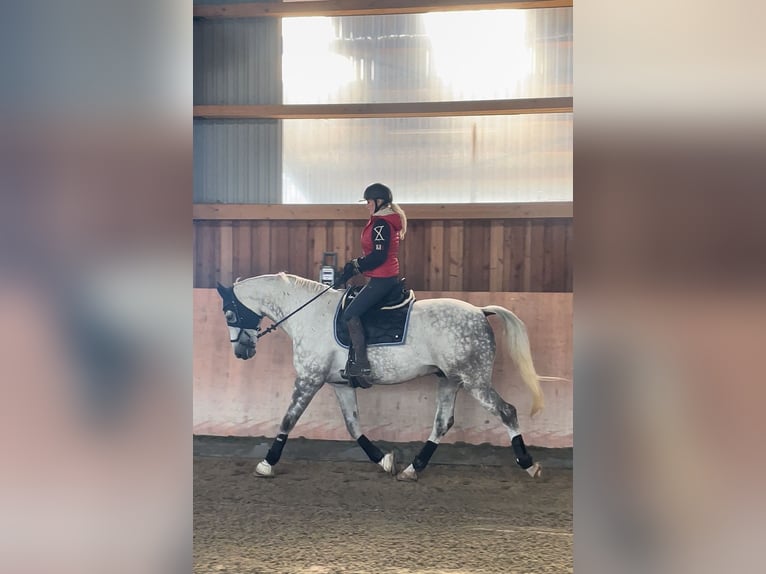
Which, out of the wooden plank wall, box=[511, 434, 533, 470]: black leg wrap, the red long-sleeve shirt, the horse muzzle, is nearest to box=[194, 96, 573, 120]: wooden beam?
the wooden plank wall

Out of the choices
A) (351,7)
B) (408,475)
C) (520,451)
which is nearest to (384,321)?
(408,475)

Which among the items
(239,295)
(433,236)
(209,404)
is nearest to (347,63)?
(433,236)

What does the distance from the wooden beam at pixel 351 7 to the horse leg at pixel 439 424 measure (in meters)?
2.54

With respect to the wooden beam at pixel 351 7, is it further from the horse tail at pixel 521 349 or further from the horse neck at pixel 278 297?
the horse tail at pixel 521 349

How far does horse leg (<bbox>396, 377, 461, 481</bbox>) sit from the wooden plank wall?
788mm

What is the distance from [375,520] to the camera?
8.93 ft

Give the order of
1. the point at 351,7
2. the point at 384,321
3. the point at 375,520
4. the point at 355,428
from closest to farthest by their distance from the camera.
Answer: the point at 375,520, the point at 384,321, the point at 355,428, the point at 351,7

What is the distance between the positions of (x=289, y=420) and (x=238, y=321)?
724 mm

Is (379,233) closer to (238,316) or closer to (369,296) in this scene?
(369,296)

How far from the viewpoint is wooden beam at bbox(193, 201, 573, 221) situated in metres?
3.78
